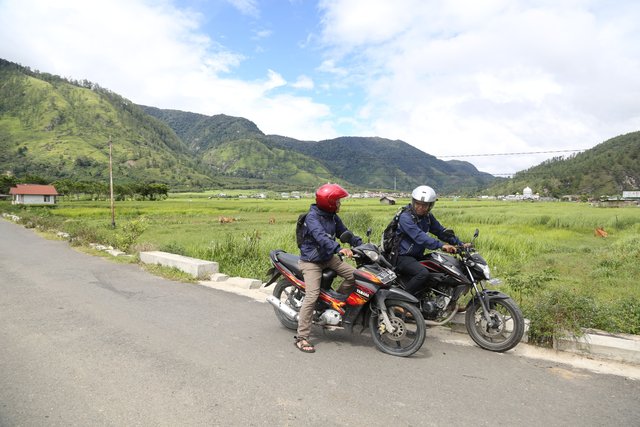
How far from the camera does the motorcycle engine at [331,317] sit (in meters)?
4.75

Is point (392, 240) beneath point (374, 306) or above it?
above

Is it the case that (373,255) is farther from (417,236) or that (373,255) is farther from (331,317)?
(331,317)

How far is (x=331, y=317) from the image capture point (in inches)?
188

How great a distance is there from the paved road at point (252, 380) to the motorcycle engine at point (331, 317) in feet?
0.96

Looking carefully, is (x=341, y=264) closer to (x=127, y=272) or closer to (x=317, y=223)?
(x=317, y=223)

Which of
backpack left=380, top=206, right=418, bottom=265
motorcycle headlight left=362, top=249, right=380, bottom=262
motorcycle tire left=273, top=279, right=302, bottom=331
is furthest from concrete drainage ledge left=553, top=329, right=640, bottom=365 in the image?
motorcycle tire left=273, top=279, right=302, bottom=331

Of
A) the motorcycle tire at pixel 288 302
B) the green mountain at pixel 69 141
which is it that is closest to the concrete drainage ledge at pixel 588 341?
the motorcycle tire at pixel 288 302

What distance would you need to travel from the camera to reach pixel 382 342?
4656 mm

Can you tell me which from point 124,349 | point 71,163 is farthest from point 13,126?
point 124,349

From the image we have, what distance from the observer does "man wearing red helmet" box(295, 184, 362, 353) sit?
460 cm

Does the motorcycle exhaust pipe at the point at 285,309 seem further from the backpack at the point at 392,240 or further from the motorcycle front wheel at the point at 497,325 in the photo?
the motorcycle front wheel at the point at 497,325

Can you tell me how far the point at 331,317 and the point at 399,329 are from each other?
0.85 meters

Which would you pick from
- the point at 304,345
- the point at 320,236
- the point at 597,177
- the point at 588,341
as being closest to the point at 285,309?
the point at 304,345

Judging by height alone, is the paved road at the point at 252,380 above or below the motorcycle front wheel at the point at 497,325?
below
